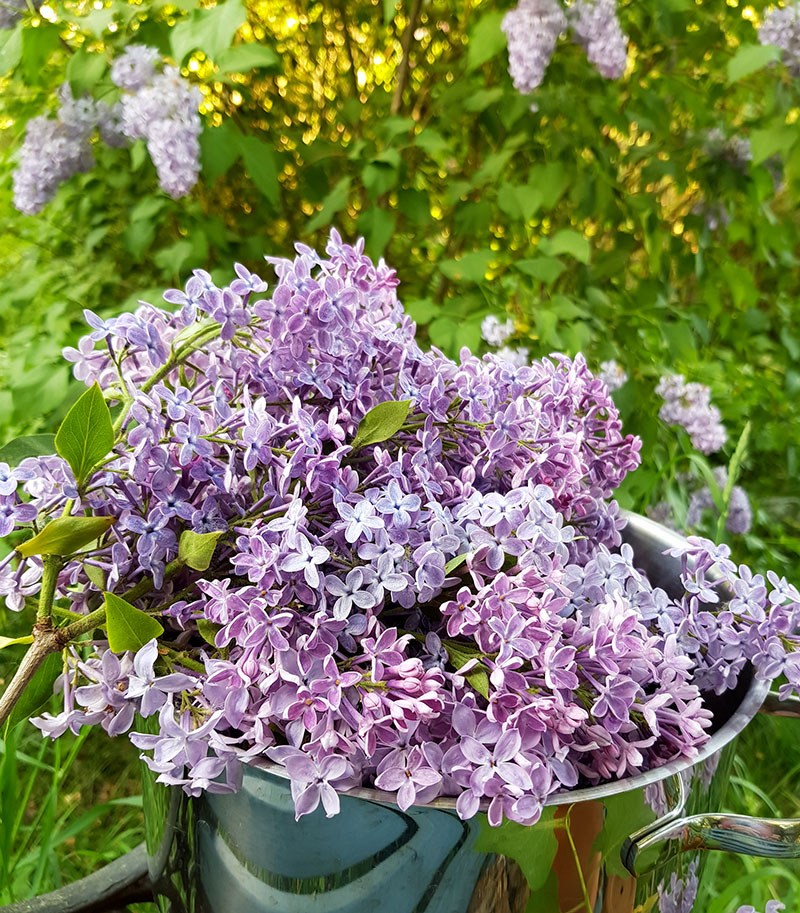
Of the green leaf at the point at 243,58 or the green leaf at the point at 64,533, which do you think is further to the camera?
the green leaf at the point at 243,58

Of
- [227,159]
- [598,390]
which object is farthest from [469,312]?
[598,390]

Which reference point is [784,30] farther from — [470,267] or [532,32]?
[470,267]

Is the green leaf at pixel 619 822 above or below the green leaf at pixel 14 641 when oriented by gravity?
below

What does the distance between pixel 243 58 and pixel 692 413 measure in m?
0.69

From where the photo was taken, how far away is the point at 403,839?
353mm

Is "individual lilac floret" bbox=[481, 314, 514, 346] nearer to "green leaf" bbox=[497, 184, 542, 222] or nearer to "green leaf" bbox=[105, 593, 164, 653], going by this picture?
"green leaf" bbox=[497, 184, 542, 222]

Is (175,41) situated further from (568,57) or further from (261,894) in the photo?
(261,894)

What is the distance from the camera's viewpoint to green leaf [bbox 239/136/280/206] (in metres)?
1.01

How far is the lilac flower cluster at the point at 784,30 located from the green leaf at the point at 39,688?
1127 millimetres

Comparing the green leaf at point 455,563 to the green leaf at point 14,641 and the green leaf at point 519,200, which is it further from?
the green leaf at point 519,200

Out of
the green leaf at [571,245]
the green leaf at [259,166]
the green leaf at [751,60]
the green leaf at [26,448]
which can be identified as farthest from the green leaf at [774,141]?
the green leaf at [26,448]

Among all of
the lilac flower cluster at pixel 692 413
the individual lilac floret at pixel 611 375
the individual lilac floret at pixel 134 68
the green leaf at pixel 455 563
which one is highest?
the individual lilac floret at pixel 134 68

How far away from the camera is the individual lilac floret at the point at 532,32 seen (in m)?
1.00

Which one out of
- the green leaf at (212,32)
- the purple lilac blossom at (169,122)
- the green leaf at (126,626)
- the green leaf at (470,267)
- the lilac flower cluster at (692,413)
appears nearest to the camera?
the green leaf at (126,626)
